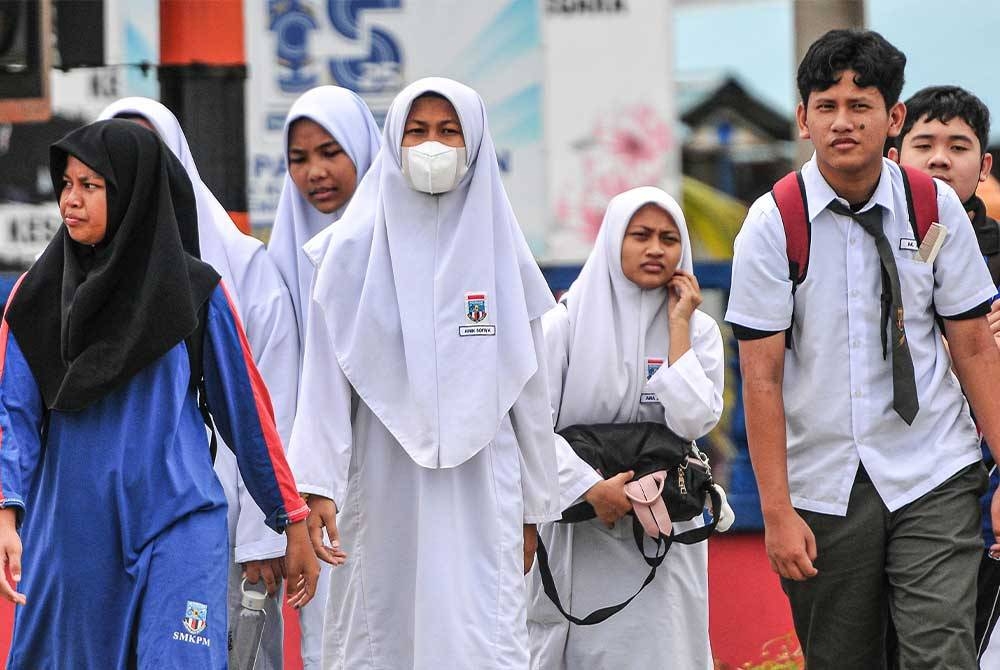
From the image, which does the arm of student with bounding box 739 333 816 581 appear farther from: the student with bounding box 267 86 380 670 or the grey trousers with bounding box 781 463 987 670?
the student with bounding box 267 86 380 670

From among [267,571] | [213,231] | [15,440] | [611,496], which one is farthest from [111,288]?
[611,496]

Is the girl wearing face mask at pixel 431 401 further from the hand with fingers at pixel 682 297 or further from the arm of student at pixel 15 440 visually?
the arm of student at pixel 15 440

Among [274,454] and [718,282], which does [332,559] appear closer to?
[274,454]

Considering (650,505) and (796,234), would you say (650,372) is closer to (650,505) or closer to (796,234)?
(650,505)

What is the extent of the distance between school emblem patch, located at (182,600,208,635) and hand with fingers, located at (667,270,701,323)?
2227 mm

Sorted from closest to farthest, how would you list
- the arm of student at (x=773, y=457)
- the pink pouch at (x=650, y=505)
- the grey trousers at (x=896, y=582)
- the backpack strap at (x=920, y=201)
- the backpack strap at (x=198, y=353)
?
the backpack strap at (x=198, y=353) → the grey trousers at (x=896, y=582) → the arm of student at (x=773, y=457) → the backpack strap at (x=920, y=201) → the pink pouch at (x=650, y=505)

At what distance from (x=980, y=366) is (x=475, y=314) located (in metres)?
1.36

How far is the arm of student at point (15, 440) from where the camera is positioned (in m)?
4.08

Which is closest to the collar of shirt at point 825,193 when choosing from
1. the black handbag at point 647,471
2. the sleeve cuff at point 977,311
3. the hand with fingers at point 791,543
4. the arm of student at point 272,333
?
the sleeve cuff at point 977,311

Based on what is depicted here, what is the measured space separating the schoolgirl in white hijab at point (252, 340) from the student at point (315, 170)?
0.24 meters

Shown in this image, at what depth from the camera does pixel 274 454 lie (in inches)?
173

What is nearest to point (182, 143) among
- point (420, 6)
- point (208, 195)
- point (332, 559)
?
point (208, 195)

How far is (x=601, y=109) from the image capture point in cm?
921

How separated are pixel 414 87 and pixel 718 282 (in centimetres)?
438
